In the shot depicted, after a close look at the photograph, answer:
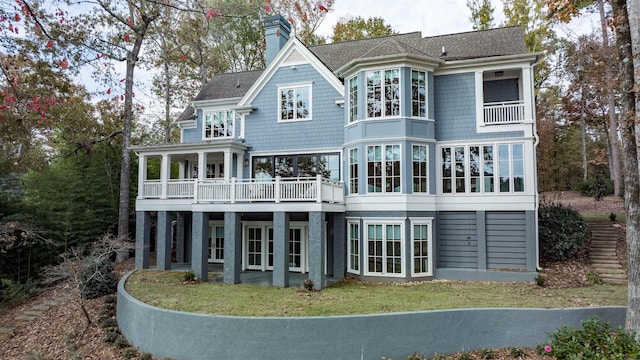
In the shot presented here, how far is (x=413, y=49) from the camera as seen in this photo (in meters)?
15.0

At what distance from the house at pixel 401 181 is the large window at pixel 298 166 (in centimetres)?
6

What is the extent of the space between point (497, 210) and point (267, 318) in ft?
30.9

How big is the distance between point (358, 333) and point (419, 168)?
7312mm

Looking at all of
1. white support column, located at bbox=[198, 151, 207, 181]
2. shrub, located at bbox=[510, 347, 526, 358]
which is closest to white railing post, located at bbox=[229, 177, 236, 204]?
white support column, located at bbox=[198, 151, 207, 181]

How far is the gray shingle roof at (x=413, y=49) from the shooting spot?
48.7 ft

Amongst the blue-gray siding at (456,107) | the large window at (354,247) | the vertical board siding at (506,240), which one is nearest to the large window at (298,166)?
the large window at (354,247)

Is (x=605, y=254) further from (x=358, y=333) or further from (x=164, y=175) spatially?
(x=164, y=175)

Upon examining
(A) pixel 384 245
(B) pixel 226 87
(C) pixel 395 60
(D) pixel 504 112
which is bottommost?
(A) pixel 384 245

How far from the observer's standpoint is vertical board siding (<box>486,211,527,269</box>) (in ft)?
45.3

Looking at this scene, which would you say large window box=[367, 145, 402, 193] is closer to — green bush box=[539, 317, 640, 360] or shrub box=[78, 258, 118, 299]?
green bush box=[539, 317, 640, 360]

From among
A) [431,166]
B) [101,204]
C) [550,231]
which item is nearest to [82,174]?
[101,204]

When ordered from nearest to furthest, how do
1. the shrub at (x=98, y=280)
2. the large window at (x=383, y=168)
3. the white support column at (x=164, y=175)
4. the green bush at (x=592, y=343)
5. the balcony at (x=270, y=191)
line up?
the green bush at (x=592, y=343) < the balcony at (x=270, y=191) < the shrub at (x=98, y=280) < the large window at (x=383, y=168) < the white support column at (x=164, y=175)

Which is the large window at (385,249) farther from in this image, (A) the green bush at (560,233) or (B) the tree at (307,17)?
(B) the tree at (307,17)

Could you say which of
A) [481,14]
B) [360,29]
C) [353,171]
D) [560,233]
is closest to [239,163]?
[353,171]
